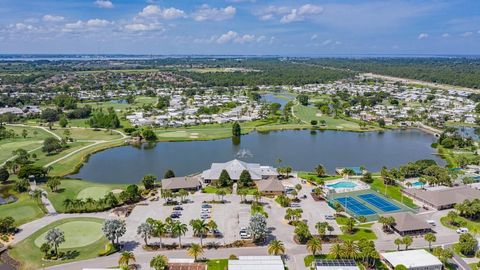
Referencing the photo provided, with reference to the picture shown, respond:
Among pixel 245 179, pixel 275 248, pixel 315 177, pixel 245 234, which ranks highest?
pixel 245 179

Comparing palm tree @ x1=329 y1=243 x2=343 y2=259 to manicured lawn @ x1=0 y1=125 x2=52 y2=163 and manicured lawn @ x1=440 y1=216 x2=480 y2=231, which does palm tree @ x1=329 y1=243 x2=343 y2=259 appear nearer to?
manicured lawn @ x1=440 y1=216 x2=480 y2=231

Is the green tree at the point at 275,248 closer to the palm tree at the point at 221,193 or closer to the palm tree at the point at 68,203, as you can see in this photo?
the palm tree at the point at 221,193

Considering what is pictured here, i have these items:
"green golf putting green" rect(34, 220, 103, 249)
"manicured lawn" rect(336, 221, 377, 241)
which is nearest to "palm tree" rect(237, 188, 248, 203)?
"manicured lawn" rect(336, 221, 377, 241)

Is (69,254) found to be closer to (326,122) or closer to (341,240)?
(341,240)

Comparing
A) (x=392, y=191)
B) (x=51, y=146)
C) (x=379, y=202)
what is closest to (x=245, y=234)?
(x=379, y=202)

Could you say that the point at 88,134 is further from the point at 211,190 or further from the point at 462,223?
the point at 462,223

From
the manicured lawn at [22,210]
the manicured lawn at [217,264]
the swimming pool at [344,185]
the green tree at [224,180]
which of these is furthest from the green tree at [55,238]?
the swimming pool at [344,185]
